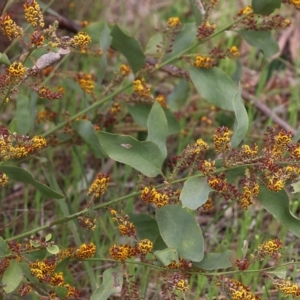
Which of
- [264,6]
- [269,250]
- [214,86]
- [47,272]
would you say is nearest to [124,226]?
[47,272]

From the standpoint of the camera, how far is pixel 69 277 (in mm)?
1631

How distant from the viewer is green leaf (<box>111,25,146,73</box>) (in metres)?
1.81

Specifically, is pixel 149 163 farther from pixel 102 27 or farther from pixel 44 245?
pixel 102 27

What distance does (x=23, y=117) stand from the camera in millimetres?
1911

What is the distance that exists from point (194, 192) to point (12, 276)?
441 mm

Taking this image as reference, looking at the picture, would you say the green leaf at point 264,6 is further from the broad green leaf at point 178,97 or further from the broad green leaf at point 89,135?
the broad green leaf at point 178,97

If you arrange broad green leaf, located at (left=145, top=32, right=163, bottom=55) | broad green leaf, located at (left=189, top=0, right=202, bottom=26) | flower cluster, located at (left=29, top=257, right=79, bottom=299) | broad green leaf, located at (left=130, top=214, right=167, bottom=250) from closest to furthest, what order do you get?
1. flower cluster, located at (left=29, top=257, right=79, bottom=299)
2. broad green leaf, located at (left=130, top=214, right=167, bottom=250)
3. broad green leaf, located at (left=189, top=0, right=202, bottom=26)
4. broad green leaf, located at (left=145, top=32, right=163, bottom=55)

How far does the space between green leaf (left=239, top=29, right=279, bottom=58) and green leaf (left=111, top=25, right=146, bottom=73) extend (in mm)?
301

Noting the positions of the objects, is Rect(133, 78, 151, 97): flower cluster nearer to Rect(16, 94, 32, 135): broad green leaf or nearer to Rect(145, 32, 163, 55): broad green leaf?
Rect(145, 32, 163, 55): broad green leaf

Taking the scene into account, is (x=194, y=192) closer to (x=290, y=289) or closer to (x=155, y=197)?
(x=155, y=197)

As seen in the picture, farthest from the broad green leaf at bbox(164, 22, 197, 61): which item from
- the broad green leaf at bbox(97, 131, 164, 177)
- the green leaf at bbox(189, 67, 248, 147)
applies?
the broad green leaf at bbox(97, 131, 164, 177)

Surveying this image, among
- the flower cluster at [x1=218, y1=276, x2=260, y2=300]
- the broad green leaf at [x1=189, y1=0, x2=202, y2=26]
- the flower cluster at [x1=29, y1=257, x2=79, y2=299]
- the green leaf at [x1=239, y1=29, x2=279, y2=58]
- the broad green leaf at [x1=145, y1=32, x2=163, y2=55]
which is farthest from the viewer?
the broad green leaf at [x1=145, y1=32, x2=163, y2=55]

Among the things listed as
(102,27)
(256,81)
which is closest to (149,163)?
(102,27)

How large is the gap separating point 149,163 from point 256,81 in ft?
5.53
